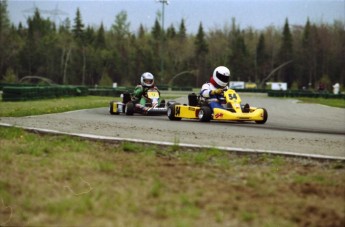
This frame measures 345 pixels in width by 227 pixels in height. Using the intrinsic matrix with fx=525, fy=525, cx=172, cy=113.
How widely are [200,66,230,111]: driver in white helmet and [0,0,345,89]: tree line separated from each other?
6390cm

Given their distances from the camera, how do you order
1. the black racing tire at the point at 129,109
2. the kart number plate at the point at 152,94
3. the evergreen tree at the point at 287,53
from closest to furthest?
the black racing tire at the point at 129,109 → the kart number plate at the point at 152,94 → the evergreen tree at the point at 287,53

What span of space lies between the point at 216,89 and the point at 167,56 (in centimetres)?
7752

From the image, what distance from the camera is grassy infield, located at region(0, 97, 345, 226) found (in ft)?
13.0

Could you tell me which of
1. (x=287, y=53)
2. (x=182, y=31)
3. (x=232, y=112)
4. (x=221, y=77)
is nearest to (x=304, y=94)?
(x=221, y=77)

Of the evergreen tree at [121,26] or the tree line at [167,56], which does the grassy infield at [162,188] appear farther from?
the evergreen tree at [121,26]

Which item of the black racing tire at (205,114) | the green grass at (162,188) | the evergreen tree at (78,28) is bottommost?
the green grass at (162,188)

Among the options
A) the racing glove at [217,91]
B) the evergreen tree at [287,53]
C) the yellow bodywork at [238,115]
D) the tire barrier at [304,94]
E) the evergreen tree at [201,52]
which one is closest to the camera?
the yellow bodywork at [238,115]

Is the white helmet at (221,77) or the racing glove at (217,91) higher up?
the white helmet at (221,77)

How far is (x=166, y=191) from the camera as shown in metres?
4.61

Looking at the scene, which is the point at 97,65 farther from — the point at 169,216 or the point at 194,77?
the point at 169,216

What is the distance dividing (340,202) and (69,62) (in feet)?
276

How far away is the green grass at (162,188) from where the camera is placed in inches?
156

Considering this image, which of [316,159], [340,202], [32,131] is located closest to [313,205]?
[340,202]

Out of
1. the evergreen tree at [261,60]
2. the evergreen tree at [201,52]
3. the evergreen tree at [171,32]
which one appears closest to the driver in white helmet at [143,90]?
the evergreen tree at [201,52]
